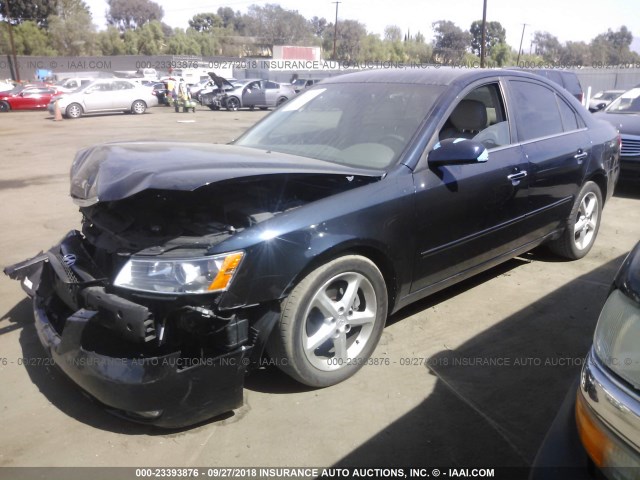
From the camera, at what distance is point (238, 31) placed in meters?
119

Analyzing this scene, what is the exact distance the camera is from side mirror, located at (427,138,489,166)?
10.6 ft

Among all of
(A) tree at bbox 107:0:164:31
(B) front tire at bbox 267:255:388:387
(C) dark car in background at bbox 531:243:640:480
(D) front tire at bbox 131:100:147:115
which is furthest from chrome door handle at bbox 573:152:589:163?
(A) tree at bbox 107:0:164:31

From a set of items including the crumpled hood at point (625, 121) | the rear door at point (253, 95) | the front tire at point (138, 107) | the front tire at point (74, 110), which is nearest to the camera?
the crumpled hood at point (625, 121)

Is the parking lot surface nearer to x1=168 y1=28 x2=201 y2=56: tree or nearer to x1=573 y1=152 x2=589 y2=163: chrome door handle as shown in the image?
x1=573 y1=152 x2=589 y2=163: chrome door handle

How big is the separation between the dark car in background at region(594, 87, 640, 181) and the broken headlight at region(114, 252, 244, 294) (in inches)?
287

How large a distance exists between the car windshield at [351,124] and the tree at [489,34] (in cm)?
7766

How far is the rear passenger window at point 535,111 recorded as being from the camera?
4227 millimetres

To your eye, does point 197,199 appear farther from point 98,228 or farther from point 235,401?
point 235,401

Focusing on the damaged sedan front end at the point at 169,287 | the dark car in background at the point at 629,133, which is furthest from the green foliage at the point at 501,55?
the damaged sedan front end at the point at 169,287

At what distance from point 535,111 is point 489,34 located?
83781 mm

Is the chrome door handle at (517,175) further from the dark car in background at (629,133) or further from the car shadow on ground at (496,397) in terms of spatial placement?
the dark car in background at (629,133)

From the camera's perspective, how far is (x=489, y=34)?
79.6 metres

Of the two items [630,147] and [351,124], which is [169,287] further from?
[630,147]

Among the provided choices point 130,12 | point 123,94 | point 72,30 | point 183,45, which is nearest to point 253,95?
point 123,94
